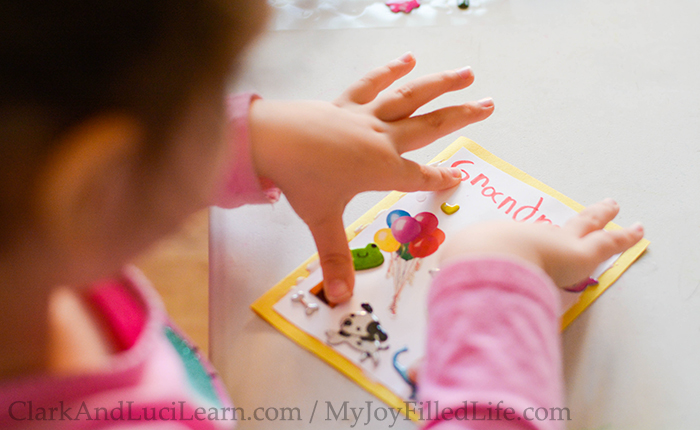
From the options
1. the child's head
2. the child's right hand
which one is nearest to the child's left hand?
the child's right hand

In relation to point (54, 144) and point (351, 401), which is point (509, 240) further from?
point (54, 144)

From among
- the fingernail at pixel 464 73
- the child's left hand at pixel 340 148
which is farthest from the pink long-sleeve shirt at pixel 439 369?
the fingernail at pixel 464 73

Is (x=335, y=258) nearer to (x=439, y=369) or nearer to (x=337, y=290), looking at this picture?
(x=337, y=290)

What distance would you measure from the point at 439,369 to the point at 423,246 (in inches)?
6.7

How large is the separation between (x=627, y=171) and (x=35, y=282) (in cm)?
55

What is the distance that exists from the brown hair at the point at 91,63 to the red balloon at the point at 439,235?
34 cm

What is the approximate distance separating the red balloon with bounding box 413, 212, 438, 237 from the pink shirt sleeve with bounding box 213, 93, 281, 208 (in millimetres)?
152

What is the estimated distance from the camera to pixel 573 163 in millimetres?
556

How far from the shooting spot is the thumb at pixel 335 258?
1.56 feet

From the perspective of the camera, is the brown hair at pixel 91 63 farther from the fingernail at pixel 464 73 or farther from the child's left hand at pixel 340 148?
→ the fingernail at pixel 464 73

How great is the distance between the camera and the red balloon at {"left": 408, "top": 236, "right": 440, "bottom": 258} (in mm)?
507

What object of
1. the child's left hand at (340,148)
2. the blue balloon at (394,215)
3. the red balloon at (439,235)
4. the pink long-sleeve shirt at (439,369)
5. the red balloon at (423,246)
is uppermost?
the child's left hand at (340,148)

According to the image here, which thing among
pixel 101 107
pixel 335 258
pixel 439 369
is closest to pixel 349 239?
pixel 335 258

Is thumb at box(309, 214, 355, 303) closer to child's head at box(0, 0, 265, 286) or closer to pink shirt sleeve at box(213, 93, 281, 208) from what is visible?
pink shirt sleeve at box(213, 93, 281, 208)
